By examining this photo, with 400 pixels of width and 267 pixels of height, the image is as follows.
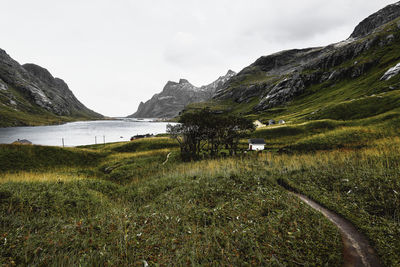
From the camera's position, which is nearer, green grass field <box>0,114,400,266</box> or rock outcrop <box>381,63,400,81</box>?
green grass field <box>0,114,400,266</box>

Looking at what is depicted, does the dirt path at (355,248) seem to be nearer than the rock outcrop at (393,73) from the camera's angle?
Yes

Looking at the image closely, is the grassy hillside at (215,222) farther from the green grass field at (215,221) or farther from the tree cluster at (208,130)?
the tree cluster at (208,130)

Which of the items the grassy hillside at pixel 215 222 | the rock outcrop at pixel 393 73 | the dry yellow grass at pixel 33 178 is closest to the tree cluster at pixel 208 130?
the dry yellow grass at pixel 33 178

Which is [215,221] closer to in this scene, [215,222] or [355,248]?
[215,222]

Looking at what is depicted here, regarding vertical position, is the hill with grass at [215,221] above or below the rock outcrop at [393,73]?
below

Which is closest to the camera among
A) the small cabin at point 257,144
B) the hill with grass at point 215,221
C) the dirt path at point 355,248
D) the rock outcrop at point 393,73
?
the dirt path at point 355,248

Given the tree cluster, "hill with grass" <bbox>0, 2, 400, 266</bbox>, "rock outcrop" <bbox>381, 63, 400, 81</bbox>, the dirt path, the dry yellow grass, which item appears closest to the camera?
the dirt path

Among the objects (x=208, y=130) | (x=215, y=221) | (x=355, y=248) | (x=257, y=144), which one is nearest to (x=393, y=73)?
(x=257, y=144)

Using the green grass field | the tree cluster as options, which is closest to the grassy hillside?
the green grass field

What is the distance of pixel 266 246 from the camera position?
17.1 ft

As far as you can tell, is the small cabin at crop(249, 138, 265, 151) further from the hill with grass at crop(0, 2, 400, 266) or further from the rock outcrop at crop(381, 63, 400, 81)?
the rock outcrop at crop(381, 63, 400, 81)

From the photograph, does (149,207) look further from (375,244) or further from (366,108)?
(366,108)

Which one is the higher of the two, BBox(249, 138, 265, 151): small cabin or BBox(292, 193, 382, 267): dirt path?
BBox(292, 193, 382, 267): dirt path

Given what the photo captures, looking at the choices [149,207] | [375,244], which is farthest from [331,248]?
[149,207]
